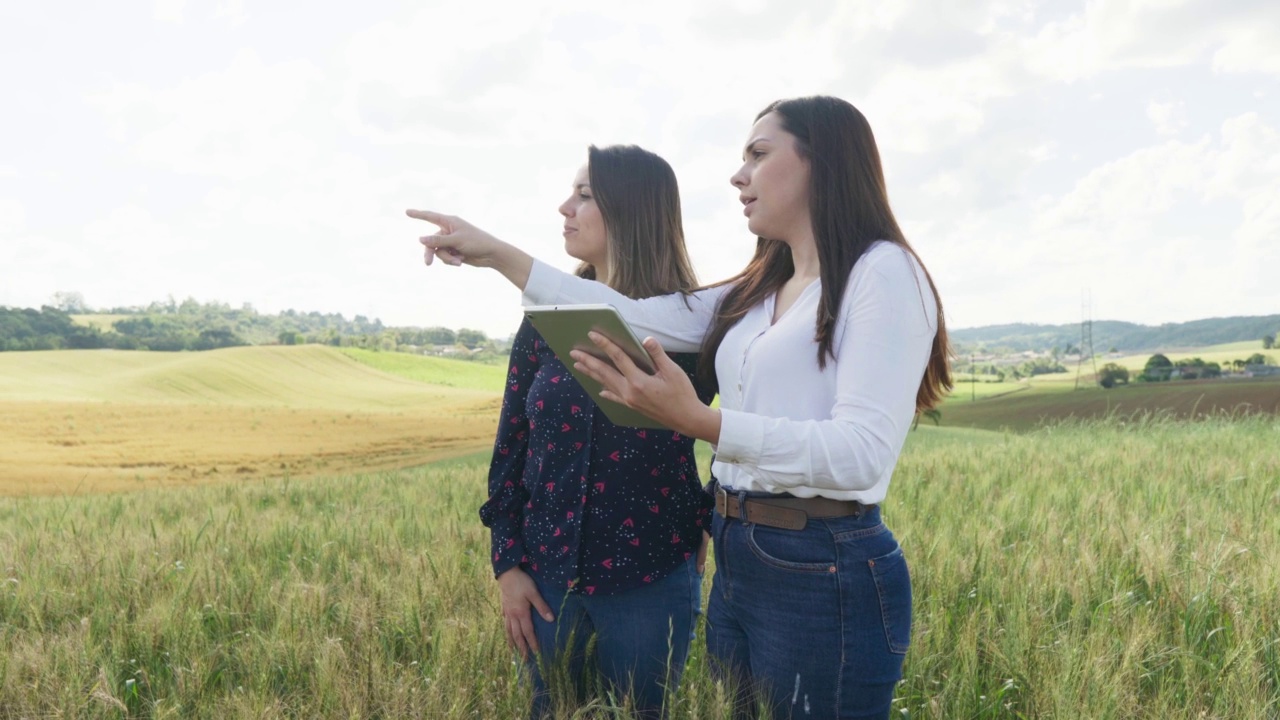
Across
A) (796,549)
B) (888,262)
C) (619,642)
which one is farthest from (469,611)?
(888,262)

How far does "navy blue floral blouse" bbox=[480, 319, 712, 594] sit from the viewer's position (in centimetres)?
205

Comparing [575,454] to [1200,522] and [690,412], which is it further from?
[1200,522]

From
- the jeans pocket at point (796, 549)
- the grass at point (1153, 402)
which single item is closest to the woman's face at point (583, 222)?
the jeans pocket at point (796, 549)

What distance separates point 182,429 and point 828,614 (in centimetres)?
1734

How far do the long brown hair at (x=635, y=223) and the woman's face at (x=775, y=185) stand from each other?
0.48 metres

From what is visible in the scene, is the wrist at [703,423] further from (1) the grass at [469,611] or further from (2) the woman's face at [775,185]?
(1) the grass at [469,611]

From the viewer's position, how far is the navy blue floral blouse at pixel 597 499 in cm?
205

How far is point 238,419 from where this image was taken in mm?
17844

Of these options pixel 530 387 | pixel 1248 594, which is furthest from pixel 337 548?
pixel 1248 594

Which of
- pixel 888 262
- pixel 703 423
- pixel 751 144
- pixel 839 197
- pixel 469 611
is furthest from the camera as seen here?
pixel 469 611

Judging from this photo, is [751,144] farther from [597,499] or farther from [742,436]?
[597,499]

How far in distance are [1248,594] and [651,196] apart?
9.22 feet

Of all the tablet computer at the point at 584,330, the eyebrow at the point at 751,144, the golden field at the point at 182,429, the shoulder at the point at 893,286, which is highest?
the eyebrow at the point at 751,144

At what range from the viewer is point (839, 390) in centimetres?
148
